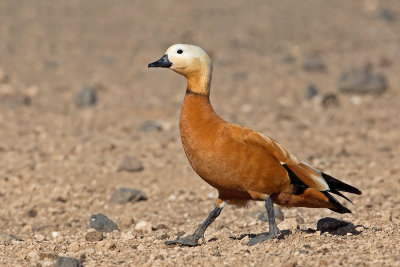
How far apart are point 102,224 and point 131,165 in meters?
2.90

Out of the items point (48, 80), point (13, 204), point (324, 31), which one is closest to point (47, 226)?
point (13, 204)

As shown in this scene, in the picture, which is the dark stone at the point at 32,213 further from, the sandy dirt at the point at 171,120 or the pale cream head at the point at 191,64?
the pale cream head at the point at 191,64

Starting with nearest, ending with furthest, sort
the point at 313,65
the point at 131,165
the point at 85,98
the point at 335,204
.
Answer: the point at 335,204 < the point at 131,165 < the point at 85,98 < the point at 313,65

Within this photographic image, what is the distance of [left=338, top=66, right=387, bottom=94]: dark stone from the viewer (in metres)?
16.5

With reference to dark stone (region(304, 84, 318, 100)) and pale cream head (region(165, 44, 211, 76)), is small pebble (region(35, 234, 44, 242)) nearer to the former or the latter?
pale cream head (region(165, 44, 211, 76))

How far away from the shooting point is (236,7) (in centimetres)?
2461

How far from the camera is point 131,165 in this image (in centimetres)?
1074

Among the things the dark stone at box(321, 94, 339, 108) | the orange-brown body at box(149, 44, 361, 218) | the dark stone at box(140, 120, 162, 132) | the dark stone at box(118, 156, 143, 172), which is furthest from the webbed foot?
the dark stone at box(321, 94, 339, 108)

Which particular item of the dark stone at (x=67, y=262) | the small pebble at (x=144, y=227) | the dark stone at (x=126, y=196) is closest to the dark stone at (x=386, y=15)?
the dark stone at (x=126, y=196)

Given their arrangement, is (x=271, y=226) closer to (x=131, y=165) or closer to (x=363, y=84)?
(x=131, y=165)

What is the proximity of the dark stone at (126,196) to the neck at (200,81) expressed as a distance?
3.38 meters

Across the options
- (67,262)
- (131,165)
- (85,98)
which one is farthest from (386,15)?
(67,262)

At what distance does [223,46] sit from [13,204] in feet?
39.8

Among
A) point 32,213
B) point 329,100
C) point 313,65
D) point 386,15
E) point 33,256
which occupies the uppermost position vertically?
point 386,15
